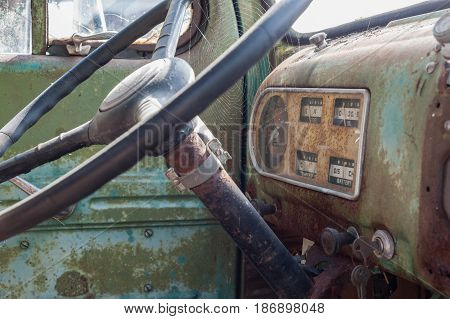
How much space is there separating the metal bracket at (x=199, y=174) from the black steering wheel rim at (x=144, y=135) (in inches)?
10.3

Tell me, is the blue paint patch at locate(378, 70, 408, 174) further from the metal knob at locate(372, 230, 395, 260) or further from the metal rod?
the metal rod

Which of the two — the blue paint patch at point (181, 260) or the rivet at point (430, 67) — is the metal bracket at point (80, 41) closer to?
the blue paint patch at point (181, 260)

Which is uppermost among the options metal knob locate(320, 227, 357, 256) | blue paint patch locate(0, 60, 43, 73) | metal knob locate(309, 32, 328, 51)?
metal knob locate(309, 32, 328, 51)

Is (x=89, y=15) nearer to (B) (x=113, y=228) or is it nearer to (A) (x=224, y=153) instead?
(B) (x=113, y=228)

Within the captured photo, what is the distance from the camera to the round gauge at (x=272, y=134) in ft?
4.35

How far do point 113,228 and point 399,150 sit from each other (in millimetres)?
817

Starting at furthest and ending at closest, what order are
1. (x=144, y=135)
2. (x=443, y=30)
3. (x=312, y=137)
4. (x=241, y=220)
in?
(x=312, y=137) < (x=241, y=220) < (x=443, y=30) < (x=144, y=135)

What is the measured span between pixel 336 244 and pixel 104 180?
1.80ft

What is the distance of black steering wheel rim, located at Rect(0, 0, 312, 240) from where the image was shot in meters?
Answer: 0.69

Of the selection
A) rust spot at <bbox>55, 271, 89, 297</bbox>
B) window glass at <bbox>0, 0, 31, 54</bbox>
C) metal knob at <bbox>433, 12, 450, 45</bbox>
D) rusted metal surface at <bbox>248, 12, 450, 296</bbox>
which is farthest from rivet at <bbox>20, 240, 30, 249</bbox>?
metal knob at <bbox>433, 12, 450, 45</bbox>

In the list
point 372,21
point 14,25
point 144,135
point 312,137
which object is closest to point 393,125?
point 312,137

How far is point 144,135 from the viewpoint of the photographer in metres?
0.70

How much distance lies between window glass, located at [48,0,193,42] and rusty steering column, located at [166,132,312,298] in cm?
67

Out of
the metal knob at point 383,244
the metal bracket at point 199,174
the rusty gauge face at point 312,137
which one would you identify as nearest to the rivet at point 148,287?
the rusty gauge face at point 312,137
